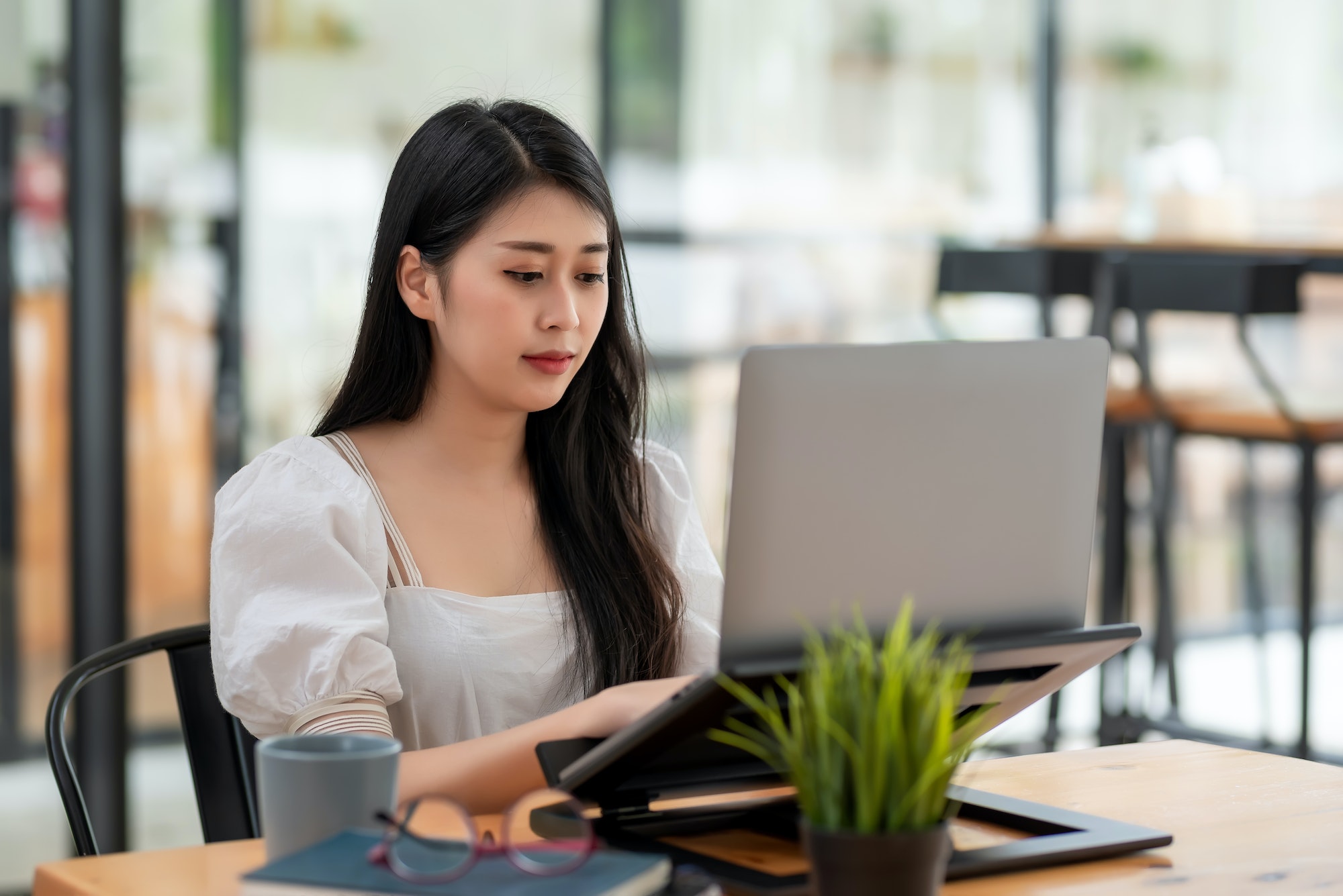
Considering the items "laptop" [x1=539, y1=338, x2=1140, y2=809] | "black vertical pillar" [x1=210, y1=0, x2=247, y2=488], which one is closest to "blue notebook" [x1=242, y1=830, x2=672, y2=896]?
"laptop" [x1=539, y1=338, x2=1140, y2=809]

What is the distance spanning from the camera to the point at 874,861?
830 mm

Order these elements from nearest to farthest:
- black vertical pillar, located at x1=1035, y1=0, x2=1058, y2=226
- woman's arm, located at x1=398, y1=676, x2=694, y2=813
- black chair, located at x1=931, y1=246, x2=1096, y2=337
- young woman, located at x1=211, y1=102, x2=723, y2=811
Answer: woman's arm, located at x1=398, y1=676, x2=694, y2=813
young woman, located at x1=211, y1=102, x2=723, y2=811
black chair, located at x1=931, y1=246, x2=1096, y2=337
black vertical pillar, located at x1=1035, y1=0, x2=1058, y2=226

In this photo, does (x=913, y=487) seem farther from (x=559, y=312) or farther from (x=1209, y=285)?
(x=1209, y=285)

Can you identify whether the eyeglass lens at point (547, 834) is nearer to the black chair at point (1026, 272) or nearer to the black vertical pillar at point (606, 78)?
the black chair at point (1026, 272)

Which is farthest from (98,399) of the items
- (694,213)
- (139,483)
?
(694,213)

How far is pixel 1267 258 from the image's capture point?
9.27ft

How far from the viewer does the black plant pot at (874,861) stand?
830 millimetres

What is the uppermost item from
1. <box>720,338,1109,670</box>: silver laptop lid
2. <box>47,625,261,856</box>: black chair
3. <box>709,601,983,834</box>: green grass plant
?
<box>720,338,1109,670</box>: silver laptop lid

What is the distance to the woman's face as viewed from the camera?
1.54 meters

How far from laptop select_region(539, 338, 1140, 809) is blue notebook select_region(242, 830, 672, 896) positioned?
0.12 meters

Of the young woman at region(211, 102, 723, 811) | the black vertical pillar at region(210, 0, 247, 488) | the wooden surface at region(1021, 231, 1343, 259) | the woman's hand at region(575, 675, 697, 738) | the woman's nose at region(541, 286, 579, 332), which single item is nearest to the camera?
the woman's hand at region(575, 675, 697, 738)

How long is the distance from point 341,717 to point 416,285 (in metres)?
0.48

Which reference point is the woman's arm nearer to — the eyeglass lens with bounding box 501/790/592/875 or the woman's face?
the eyeglass lens with bounding box 501/790/592/875

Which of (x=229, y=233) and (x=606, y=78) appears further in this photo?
(x=606, y=78)
